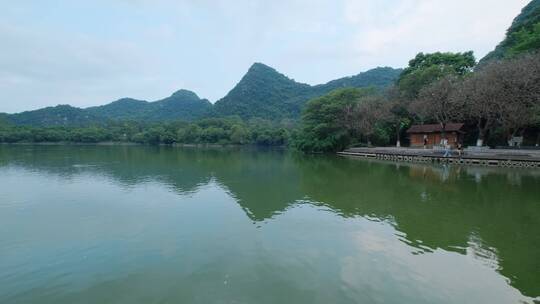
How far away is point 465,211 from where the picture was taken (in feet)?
39.9

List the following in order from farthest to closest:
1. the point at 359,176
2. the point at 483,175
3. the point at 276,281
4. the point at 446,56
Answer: the point at 446,56, the point at 359,176, the point at 483,175, the point at 276,281

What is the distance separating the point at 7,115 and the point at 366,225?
160810mm

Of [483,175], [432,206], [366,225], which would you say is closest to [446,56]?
[483,175]

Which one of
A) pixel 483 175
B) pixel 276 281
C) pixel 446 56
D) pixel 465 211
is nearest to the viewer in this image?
pixel 276 281

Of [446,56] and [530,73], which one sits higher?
[446,56]

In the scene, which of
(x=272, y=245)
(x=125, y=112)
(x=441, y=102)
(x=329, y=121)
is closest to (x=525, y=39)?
(x=441, y=102)

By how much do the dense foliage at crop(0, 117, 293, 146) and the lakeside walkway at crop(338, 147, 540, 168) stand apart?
1654 inches

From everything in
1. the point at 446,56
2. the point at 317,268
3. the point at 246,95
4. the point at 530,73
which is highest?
the point at 246,95

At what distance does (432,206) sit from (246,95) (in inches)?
4833

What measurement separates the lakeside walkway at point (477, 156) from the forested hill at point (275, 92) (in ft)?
259

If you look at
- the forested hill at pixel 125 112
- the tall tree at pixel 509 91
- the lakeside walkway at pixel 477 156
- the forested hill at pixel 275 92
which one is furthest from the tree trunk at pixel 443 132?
the forested hill at pixel 125 112

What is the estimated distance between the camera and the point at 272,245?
8.84 m

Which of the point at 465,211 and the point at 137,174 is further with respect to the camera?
the point at 137,174

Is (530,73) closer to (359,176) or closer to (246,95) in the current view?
(359,176)
